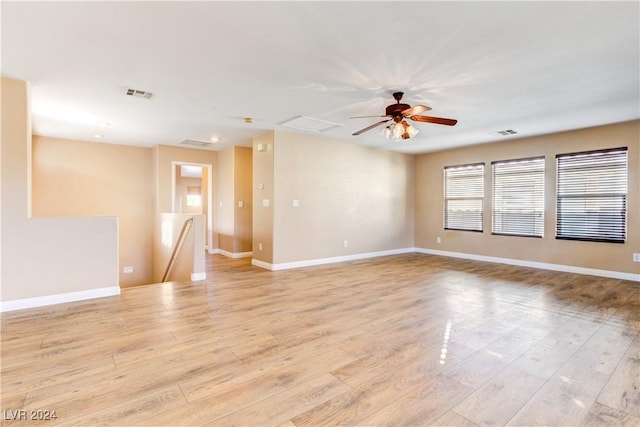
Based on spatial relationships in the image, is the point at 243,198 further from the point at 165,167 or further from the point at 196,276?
the point at 196,276

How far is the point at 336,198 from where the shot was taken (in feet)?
20.7

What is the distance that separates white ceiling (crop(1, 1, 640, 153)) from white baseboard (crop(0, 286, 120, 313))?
240 cm

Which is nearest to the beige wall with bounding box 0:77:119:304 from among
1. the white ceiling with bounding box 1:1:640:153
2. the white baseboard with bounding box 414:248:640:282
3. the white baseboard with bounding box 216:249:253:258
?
the white ceiling with bounding box 1:1:640:153

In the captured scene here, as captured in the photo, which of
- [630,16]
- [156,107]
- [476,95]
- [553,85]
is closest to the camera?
[630,16]

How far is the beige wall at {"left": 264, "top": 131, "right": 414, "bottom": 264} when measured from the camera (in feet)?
18.3

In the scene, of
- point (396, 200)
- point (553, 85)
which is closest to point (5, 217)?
point (553, 85)

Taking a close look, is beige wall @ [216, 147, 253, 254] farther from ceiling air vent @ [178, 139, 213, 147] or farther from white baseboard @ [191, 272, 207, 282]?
white baseboard @ [191, 272, 207, 282]

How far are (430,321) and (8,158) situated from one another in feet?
15.5

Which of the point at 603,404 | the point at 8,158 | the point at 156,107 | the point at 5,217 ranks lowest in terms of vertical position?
the point at 603,404

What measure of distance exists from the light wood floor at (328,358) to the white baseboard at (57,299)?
17 cm

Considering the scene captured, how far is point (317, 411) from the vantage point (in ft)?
5.59

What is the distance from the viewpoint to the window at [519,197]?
19.2 ft

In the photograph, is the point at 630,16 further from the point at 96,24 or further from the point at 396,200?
the point at 396,200

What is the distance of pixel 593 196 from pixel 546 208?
69 centimetres
